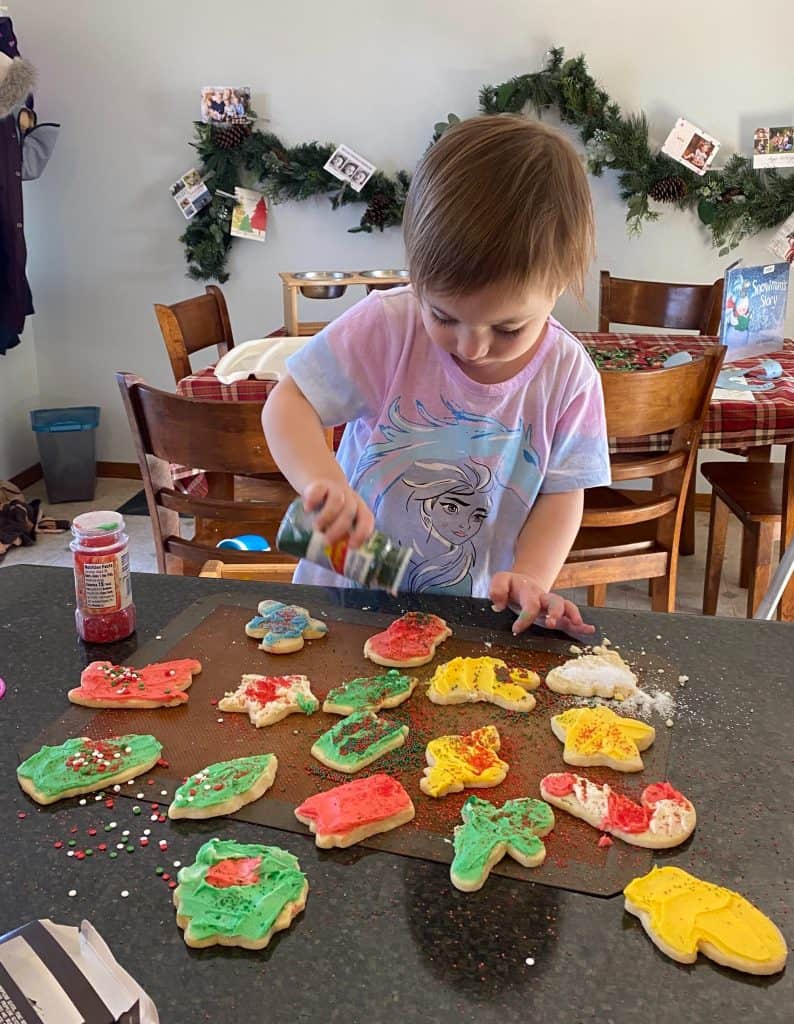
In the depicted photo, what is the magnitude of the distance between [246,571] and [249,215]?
2549 millimetres

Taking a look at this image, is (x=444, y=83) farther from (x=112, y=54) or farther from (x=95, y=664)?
(x=95, y=664)

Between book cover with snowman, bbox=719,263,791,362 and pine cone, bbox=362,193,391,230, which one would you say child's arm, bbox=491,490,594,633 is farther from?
pine cone, bbox=362,193,391,230

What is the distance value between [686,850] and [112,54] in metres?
3.68

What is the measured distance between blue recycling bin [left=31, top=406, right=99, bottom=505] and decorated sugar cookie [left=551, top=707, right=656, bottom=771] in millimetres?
3204

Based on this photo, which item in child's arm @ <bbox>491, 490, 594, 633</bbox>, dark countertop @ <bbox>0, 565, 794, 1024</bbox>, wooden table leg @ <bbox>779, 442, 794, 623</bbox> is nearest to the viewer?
dark countertop @ <bbox>0, 565, 794, 1024</bbox>

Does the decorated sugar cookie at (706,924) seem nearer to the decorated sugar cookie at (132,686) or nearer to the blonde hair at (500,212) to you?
the decorated sugar cookie at (132,686)

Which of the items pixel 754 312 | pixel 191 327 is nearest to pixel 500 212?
pixel 754 312

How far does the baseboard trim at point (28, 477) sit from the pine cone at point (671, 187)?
2.68 metres

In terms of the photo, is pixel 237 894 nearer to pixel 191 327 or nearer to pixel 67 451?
pixel 191 327

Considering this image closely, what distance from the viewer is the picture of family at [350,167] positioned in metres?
3.51

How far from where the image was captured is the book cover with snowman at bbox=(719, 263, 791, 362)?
2604 millimetres

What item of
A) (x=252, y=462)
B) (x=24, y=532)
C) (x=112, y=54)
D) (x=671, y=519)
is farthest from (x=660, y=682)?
(x=112, y=54)

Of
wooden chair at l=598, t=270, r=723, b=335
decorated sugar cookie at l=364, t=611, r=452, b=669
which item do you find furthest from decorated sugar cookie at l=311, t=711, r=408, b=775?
wooden chair at l=598, t=270, r=723, b=335

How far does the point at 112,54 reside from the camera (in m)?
3.56
